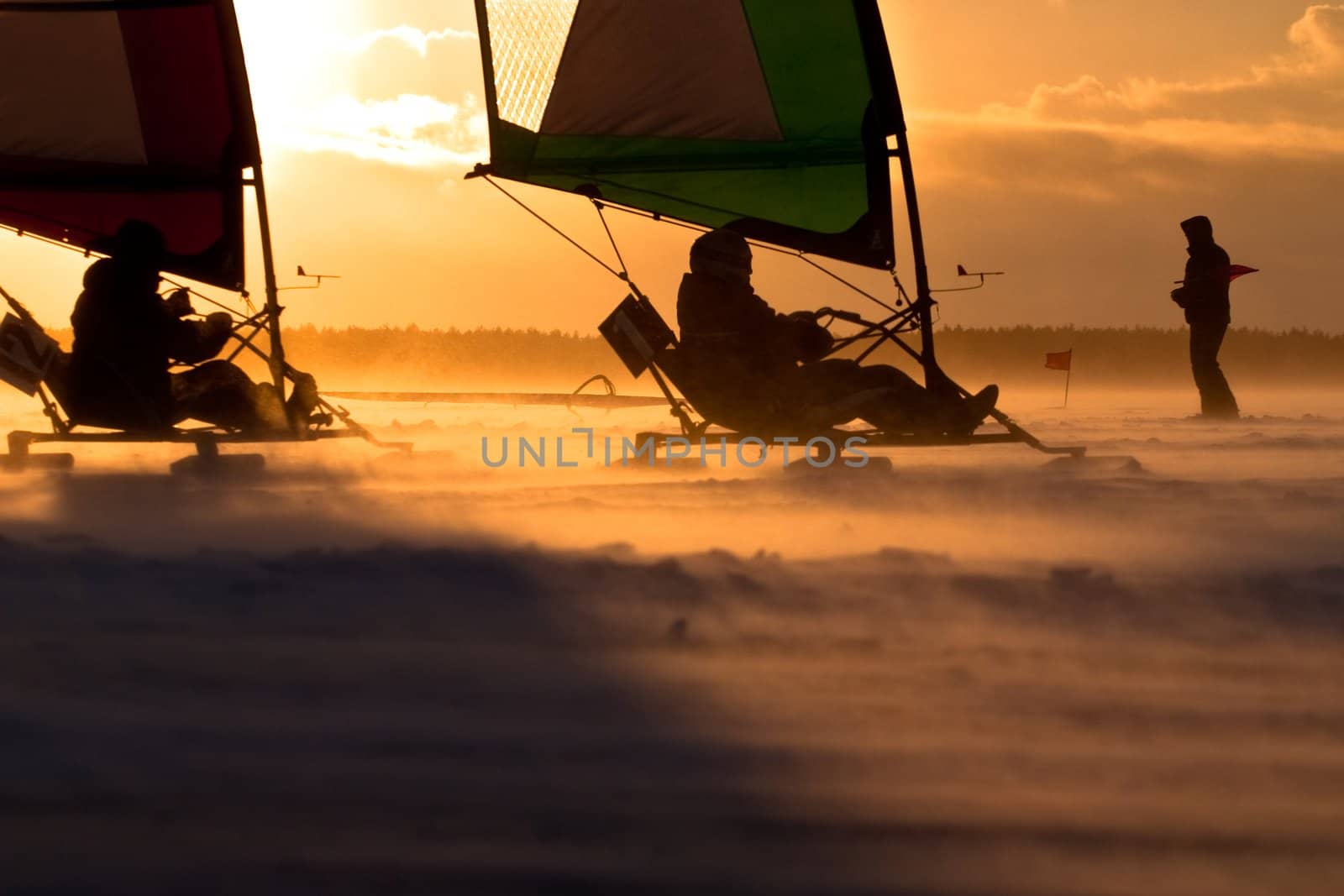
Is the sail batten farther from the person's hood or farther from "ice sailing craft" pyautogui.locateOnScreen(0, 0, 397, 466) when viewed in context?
the person's hood

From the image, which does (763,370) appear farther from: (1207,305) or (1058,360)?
(1058,360)

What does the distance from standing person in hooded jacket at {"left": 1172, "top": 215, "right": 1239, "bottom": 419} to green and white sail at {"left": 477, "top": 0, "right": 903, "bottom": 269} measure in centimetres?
687

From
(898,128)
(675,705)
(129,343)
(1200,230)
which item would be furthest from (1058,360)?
(675,705)

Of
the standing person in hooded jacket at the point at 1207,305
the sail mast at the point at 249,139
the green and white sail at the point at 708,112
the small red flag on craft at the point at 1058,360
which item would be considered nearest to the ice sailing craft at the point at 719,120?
the green and white sail at the point at 708,112

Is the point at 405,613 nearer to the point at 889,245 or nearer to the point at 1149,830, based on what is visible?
the point at 1149,830

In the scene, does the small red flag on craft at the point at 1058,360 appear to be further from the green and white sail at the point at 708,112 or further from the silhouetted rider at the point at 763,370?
the silhouetted rider at the point at 763,370

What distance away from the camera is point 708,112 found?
32.6ft

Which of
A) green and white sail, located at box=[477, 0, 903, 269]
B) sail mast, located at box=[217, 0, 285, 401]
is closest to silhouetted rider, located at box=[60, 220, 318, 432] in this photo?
sail mast, located at box=[217, 0, 285, 401]

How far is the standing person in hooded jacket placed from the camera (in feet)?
50.9

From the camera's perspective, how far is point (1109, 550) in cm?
599

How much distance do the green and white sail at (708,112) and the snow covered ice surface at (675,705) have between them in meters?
3.11

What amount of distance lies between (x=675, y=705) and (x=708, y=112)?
696cm

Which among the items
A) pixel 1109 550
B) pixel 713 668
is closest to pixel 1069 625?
pixel 713 668

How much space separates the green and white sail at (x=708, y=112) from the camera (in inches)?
382
